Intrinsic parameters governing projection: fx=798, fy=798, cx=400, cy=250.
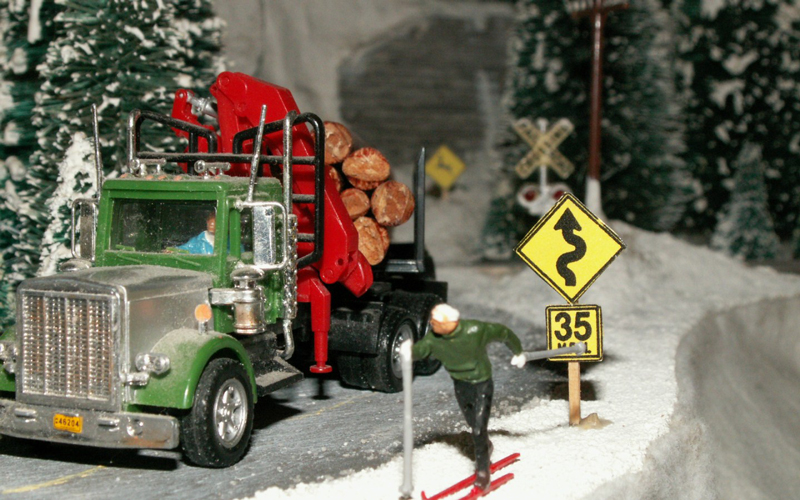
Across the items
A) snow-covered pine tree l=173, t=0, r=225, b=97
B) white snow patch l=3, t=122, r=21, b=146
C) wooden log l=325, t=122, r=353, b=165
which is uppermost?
snow-covered pine tree l=173, t=0, r=225, b=97

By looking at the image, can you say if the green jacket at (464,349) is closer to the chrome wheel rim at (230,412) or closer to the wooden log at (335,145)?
the chrome wheel rim at (230,412)

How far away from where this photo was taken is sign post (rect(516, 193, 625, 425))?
6.29 meters

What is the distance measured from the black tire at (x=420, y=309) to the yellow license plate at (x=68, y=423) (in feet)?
12.0

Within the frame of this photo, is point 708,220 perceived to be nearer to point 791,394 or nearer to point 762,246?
point 762,246

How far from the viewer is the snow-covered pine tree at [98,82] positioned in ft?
28.4

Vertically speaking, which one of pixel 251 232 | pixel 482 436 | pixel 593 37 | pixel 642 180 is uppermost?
pixel 593 37

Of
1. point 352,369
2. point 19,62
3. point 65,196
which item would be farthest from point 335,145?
point 19,62

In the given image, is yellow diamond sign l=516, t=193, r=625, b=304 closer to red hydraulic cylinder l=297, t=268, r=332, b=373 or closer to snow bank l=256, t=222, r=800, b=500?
snow bank l=256, t=222, r=800, b=500

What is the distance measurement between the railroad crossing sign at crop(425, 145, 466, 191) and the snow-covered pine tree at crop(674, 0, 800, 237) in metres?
5.26

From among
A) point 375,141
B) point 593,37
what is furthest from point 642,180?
point 375,141

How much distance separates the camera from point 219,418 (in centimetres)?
559

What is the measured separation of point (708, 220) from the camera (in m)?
18.2

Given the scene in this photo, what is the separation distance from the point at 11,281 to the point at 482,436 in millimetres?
6229

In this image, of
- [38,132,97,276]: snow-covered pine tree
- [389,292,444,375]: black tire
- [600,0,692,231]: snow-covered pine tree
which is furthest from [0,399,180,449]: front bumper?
[600,0,692,231]: snow-covered pine tree
